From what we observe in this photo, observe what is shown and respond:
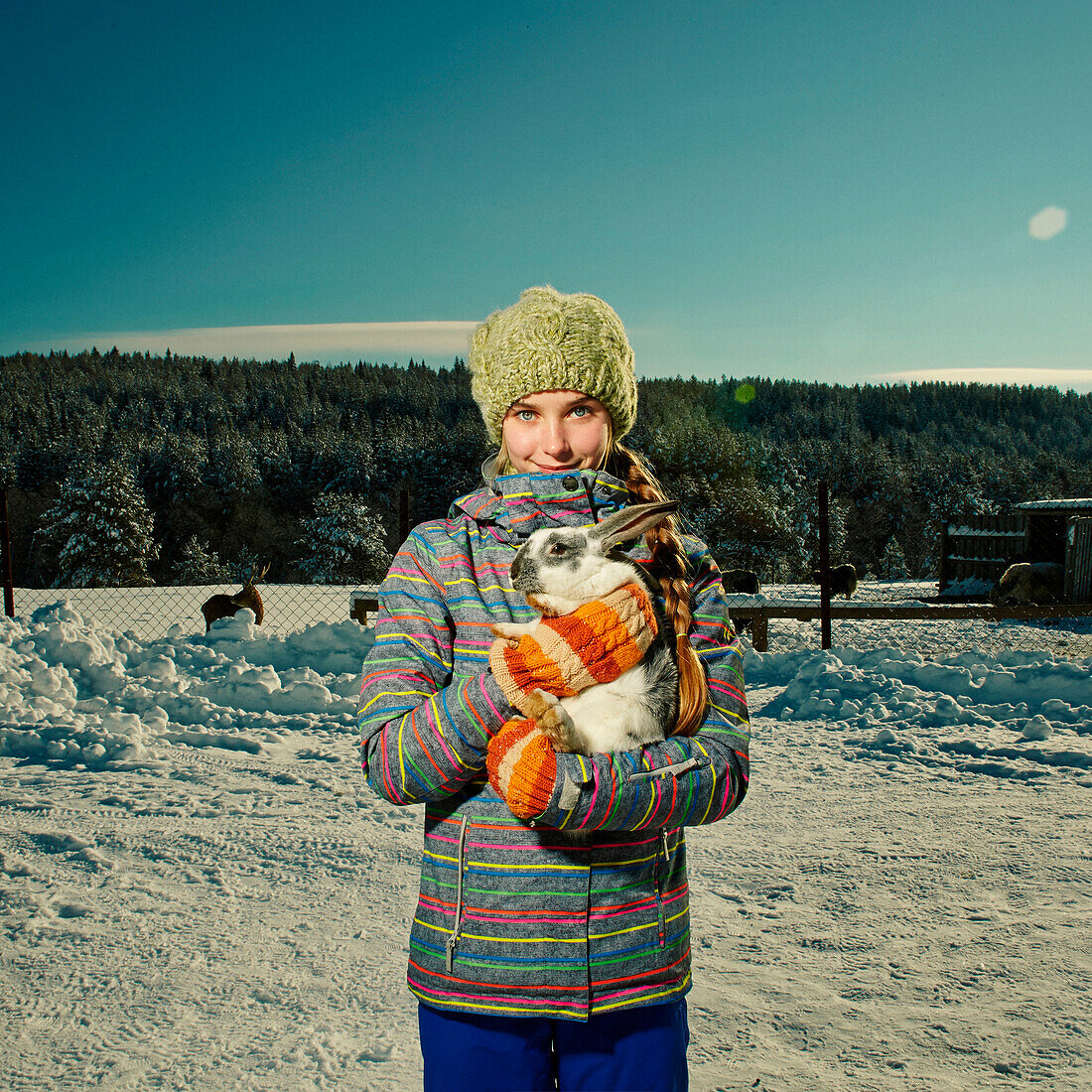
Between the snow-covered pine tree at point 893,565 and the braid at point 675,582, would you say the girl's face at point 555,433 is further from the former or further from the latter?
the snow-covered pine tree at point 893,565

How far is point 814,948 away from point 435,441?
72.3 m

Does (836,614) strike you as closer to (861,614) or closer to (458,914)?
(861,614)

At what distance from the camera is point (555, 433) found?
193cm

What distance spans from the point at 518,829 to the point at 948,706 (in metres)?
6.98

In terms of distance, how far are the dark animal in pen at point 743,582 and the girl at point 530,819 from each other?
1926 cm

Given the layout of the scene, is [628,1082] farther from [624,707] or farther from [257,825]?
[257,825]

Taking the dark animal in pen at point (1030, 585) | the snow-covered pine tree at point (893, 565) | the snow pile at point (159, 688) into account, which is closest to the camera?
the snow pile at point (159, 688)

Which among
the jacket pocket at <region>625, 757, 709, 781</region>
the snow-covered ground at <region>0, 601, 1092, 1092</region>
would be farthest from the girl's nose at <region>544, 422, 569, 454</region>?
the snow-covered ground at <region>0, 601, 1092, 1092</region>

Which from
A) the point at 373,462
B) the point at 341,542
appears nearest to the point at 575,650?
the point at 341,542

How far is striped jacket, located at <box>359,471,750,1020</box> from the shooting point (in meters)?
1.47

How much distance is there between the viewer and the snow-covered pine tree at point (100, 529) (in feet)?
127

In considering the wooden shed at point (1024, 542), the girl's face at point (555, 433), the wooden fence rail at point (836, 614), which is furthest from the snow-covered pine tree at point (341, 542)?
the girl's face at point (555, 433)

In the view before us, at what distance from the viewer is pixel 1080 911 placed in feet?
12.5

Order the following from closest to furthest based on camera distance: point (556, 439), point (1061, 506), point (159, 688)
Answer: point (556, 439)
point (159, 688)
point (1061, 506)
